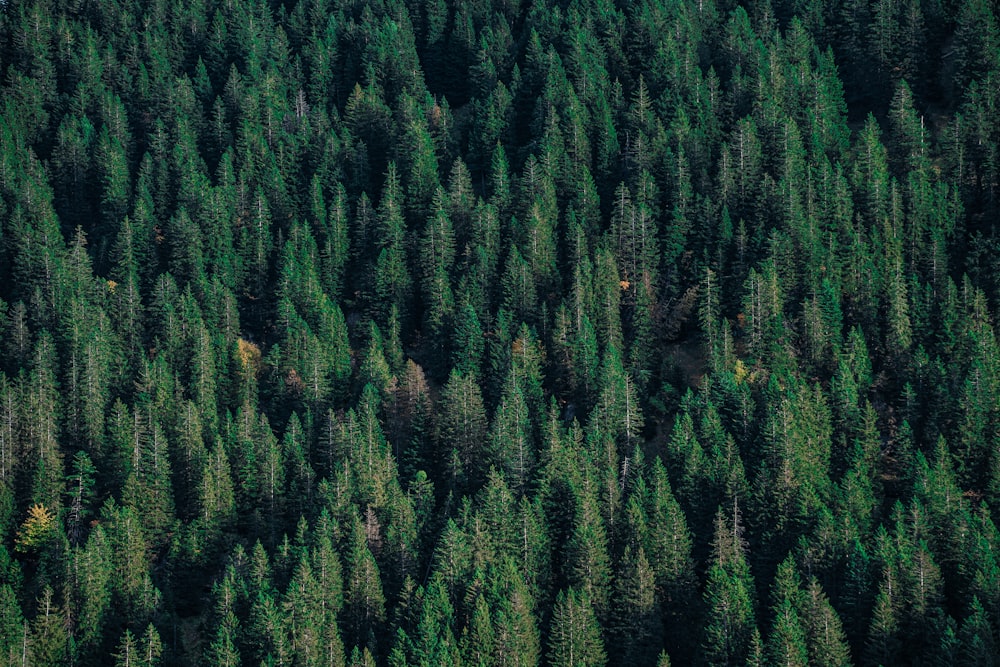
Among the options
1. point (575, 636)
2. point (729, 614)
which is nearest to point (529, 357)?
point (575, 636)

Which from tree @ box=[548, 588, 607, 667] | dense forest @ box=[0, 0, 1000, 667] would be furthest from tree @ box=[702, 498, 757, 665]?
tree @ box=[548, 588, 607, 667]

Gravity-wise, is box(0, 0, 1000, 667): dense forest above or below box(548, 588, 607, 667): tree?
above

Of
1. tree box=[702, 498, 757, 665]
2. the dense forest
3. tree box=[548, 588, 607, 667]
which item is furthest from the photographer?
the dense forest

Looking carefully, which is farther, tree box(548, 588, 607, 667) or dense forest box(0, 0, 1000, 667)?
dense forest box(0, 0, 1000, 667)

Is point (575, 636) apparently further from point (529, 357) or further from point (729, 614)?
point (529, 357)

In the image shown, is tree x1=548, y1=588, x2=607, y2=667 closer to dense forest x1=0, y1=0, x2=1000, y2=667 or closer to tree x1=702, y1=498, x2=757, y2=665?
dense forest x1=0, y1=0, x2=1000, y2=667

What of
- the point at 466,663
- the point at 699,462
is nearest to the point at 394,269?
the point at 699,462

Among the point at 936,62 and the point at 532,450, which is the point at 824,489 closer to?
the point at 532,450

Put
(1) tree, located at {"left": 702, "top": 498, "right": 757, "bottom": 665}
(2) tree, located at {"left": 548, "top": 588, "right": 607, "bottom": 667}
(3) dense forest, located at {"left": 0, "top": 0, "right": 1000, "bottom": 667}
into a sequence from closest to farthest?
(1) tree, located at {"left": 702, "top": 498, "right": 757, "bottom": 665}
(2) tree, located at {"left": 548, "top": 588, "right": 607, "bottom": 667}
(3) dense forest, located at {"left": 0, "top": 0, "right": 1000, "bottom": 667}

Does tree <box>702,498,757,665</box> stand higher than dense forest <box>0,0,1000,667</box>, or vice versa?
dense forest <box>0,0,1000,667</box>
